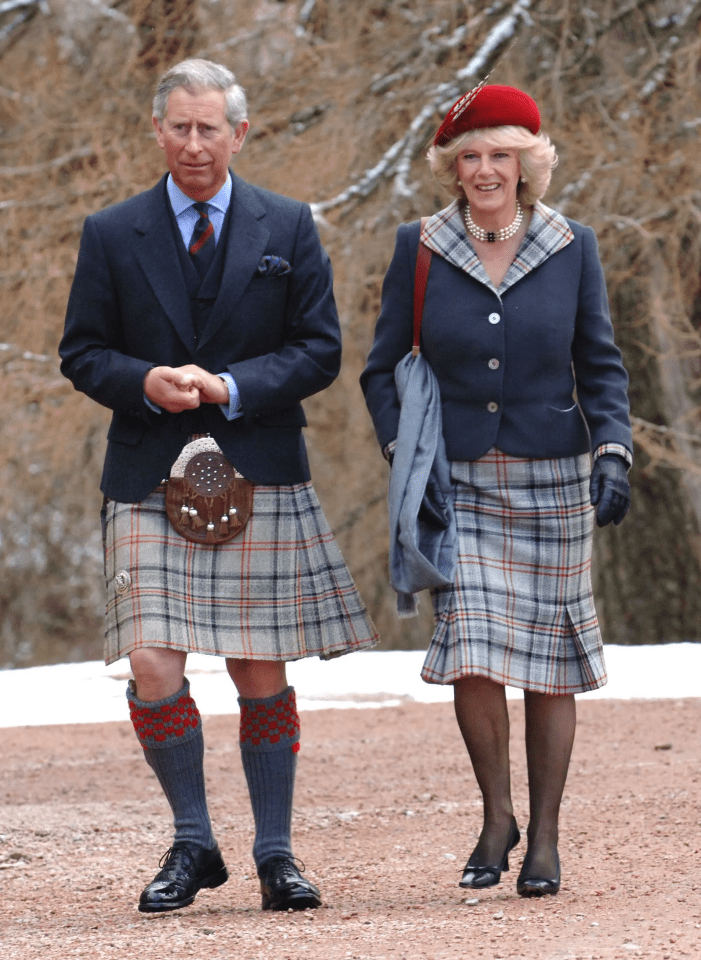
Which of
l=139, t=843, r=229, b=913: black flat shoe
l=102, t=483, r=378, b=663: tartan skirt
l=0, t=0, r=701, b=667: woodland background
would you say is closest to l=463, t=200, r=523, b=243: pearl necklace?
l=102, t=483, r=378, b=663: tartan skirt

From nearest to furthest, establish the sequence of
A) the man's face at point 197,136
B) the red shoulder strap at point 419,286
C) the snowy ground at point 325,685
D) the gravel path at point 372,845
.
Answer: the gravel path at point 372,845 → the man's face at point 197,136 → the red shoulder strap at point 419,286 → the snowy ground at point 325,685

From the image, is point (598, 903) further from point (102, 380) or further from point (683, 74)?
point (683, 74)

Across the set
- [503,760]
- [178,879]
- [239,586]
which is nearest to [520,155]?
[239,586]

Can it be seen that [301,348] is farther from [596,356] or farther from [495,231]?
[596,356]

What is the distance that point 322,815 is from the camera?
4625 millimetres

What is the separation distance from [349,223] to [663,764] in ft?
13.8

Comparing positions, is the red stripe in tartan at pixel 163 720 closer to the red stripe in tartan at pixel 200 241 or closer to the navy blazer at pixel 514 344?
the navy blazer at pixel 514 344

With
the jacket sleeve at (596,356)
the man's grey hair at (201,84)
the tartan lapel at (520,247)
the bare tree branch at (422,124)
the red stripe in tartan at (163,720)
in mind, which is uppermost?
the bare tree branch at (422,124)

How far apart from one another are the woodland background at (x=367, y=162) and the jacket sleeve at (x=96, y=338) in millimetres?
5013

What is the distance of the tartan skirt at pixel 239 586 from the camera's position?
3135 mm

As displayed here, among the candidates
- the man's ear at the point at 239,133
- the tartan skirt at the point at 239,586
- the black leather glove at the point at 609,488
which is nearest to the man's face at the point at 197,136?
the man's ear at the point at 239,133

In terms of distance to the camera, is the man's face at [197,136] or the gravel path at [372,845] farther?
the man's face at [197,136]

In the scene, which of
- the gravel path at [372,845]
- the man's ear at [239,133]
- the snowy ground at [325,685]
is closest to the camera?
the gravel path at [372,845]

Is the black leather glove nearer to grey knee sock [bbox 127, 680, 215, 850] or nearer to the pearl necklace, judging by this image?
the pearl necklace
